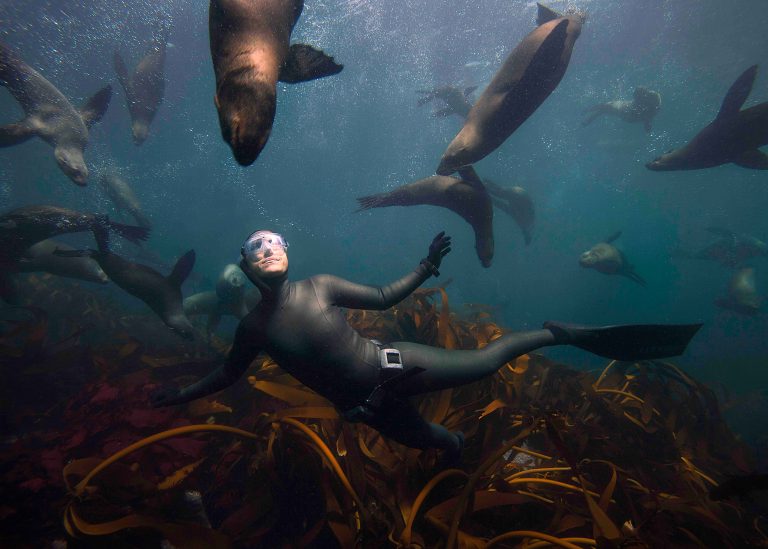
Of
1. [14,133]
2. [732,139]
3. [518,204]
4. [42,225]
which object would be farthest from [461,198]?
[518,204]

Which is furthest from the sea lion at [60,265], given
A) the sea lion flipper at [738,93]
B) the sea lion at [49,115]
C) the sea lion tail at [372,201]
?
the sea lion flipper at [738,93]

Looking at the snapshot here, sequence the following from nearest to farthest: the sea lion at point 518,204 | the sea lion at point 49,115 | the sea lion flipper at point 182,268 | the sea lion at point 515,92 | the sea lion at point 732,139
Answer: the sea lion at point 515,92 < the sea lion flipper at point 182,268 < the sea lion at point 732,139 < the sea lion at point 49,115 < the sea lion at point 518,204

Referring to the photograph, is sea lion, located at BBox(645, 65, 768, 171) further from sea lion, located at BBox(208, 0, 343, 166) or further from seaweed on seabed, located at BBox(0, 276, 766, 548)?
sea lion, located at BBox(208, 0, 343, 166)

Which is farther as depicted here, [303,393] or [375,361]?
[303,393]

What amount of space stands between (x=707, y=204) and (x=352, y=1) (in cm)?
7116

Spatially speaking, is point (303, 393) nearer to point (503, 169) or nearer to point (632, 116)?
point (632, 116)

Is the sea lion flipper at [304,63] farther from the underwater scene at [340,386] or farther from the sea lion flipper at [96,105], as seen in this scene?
the sea lion flipper at [96,105]

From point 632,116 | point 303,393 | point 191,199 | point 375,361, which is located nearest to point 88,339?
point 303,393

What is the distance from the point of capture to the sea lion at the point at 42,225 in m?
5.96

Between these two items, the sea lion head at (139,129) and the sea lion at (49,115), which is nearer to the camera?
the sea lion at (49,115)

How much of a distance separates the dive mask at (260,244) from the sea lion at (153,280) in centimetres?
354

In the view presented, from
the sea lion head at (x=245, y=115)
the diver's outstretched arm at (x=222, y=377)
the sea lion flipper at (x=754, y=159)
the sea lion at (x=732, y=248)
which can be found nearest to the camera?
the sea lion head at (x=245, y=115)

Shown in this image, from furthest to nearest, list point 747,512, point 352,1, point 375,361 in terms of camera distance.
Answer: point 352,1 → point 747,512 → point 375,361

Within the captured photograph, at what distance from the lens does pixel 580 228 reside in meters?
96.6
